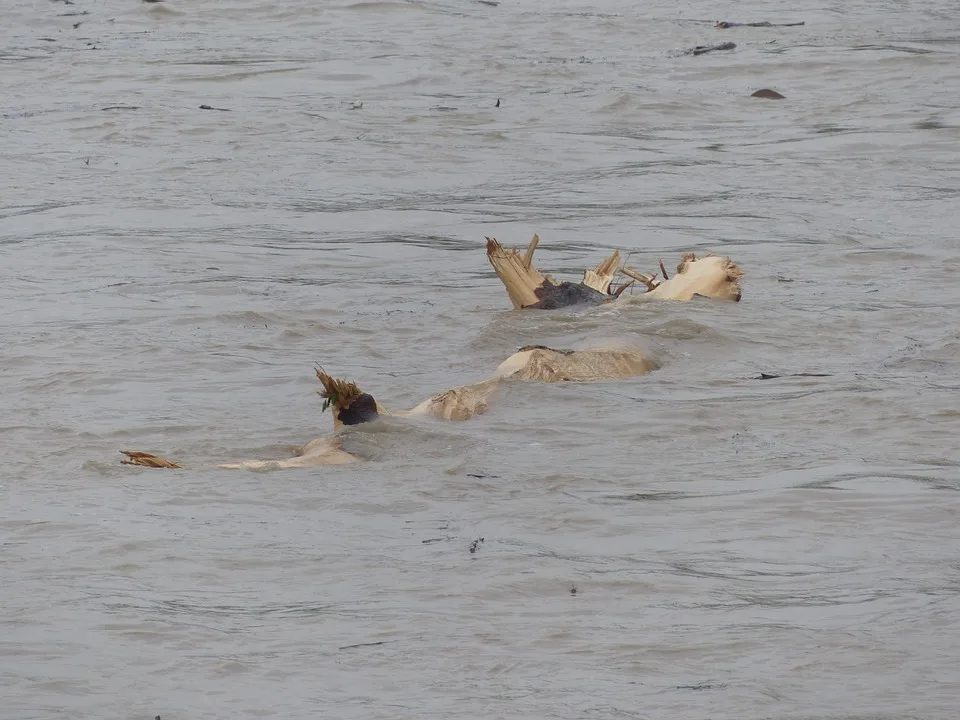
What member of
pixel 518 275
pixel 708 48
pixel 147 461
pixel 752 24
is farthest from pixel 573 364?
pixel 752 24

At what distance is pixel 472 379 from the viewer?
7.78m

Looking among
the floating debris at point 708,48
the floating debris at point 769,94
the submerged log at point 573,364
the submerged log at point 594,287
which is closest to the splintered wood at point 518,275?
the submerged log at point 594,287

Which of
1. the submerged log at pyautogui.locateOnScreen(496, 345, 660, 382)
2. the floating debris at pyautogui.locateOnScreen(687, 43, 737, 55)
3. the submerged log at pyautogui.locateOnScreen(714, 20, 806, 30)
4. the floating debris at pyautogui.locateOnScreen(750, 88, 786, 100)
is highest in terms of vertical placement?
the submerged log at pyautogui.locateOnScreen(714, 20, 806, 30)

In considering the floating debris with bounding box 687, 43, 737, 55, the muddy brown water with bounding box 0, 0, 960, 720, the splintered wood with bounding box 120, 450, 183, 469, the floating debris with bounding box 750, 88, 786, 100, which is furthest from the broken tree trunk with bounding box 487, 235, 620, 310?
the floating debris with bounding box 687, 43, 737, 55

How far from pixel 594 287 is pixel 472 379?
1555 millimetres

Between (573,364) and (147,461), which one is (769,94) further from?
(147,461)

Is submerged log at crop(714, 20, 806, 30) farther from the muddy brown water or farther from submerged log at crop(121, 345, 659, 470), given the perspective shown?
submerged log at crop(121, 345, 659, 470)

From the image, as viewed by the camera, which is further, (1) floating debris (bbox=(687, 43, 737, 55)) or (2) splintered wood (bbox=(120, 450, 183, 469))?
(1) floating debris (bbox=(687, 43, 737, 55))

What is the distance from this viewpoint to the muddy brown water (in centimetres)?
432

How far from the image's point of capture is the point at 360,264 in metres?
10.4

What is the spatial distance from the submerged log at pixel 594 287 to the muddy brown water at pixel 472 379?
14cm

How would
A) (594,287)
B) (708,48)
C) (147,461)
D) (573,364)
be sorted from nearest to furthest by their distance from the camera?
(147,461) < (573,364) < (594,287) < (708,48)

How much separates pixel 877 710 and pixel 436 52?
14.8 m

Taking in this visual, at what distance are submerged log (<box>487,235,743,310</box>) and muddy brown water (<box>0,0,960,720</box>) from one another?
14cm
